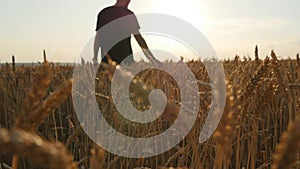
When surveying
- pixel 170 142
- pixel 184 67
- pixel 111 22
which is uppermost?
pixel 111 22

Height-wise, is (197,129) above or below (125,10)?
below

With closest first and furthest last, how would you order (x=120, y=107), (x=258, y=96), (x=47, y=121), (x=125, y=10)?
(x=258, y=96) < (x=120, y=107) < (x=47, y=121) < (x=125, y=10)

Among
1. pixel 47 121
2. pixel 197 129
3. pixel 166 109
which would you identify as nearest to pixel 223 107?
pixel 166 109

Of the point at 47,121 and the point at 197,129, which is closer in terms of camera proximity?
the point at 197,129

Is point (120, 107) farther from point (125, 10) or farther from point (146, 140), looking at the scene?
point (125, 10)

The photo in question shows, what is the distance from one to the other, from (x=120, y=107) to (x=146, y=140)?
272 mm

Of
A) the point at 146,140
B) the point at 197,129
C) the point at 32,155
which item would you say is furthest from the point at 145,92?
the point at 146,140

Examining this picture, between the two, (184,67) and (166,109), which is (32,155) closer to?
(166,109)

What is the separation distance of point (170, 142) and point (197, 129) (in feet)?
1.22

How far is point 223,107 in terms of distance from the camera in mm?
572

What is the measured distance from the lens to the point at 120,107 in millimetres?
2305

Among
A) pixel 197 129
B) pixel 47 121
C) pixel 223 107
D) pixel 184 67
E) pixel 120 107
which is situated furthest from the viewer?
pixel 184 67

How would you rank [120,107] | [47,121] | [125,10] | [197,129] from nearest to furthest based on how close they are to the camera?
1. [197,129]
2. [120,107]
3. [47,121]
4. [125,10]

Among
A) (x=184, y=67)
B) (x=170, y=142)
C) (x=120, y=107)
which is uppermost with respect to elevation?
(x=184, y=67)
